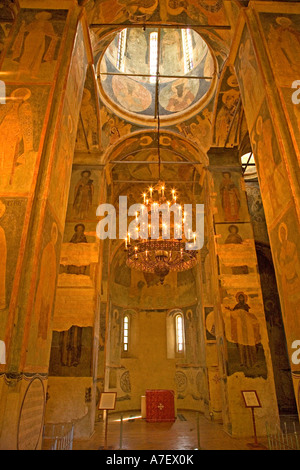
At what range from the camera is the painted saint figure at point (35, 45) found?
5.09 meters

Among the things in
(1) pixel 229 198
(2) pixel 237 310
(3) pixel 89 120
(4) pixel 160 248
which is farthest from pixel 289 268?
(3) pixel 89 120

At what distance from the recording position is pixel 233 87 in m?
8.74

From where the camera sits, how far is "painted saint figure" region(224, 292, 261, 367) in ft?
24.6

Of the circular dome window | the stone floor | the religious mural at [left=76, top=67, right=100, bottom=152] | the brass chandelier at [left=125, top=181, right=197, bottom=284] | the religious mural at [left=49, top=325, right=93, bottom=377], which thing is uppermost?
the circular dome window

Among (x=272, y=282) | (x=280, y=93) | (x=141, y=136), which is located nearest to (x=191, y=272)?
(x=272, y=282)

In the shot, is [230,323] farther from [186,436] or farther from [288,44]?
[288,44]

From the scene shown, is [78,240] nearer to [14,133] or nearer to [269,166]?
[14,133]

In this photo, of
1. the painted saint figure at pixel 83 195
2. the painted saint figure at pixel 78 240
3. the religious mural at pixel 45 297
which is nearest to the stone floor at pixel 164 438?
the religious mural at pixel 45 297

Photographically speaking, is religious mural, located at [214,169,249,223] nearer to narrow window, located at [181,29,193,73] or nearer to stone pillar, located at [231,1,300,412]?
stone pillar, located at [231,1,300,412]

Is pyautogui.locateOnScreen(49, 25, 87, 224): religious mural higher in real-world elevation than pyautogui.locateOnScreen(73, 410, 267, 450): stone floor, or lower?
higher

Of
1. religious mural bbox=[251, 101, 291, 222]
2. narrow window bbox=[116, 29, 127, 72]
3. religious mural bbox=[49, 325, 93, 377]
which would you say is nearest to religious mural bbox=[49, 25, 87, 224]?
religious mural bbox=[251, 101, 291, 222]
